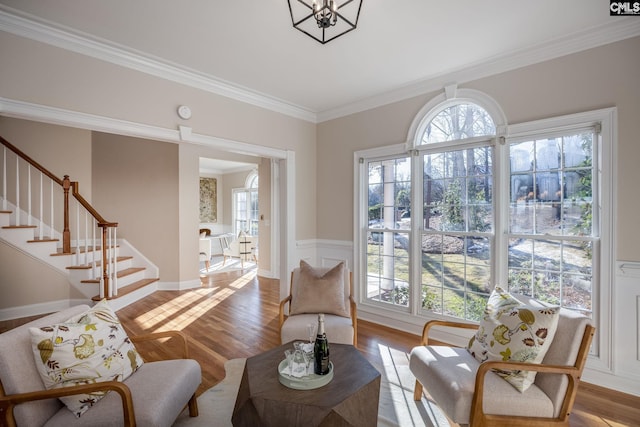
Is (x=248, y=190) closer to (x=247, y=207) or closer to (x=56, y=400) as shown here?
(x=247, y=207)

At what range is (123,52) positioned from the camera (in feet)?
9.28

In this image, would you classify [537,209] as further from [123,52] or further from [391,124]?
[123,52]

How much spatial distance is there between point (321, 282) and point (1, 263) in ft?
14.4

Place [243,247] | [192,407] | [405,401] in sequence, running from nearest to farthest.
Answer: [192,407], [405,401], [243,247]

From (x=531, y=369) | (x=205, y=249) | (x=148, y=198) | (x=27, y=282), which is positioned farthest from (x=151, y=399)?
(x=205, y=249)

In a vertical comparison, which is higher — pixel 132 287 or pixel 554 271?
pixel 554 271

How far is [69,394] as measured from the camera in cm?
151

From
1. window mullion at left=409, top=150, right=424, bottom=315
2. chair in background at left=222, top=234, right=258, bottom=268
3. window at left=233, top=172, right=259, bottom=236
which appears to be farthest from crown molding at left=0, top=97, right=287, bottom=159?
window at left=233, top=172, right=259, bottom=236

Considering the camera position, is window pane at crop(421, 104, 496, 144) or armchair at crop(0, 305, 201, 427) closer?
armchair at crop(0, 305, 201, 427)

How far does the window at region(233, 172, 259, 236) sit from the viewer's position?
900 centimetres

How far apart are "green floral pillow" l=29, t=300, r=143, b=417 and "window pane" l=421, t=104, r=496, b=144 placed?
11.5ft

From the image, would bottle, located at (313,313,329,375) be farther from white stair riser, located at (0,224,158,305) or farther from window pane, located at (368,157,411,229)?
white stair riser, located at (0,224,158,305)

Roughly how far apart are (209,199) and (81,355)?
8467mm

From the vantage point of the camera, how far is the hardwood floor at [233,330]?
2301 mm
